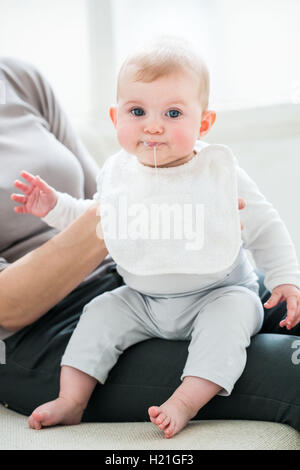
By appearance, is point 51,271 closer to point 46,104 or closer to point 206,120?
point 206,120

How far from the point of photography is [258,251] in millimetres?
1053

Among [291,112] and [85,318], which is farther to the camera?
[291,112]

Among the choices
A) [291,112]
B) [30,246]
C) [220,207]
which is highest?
[291,112]

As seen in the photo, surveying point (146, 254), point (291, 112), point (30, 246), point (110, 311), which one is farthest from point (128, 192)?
point (291, 112)

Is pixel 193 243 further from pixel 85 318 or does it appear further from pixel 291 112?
pixel 291 112

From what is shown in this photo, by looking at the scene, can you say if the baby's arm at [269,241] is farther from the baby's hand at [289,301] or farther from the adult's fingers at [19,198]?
the adult's fingers at [19,198]

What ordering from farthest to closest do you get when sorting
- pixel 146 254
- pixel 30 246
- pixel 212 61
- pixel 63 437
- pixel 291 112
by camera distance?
1. pixel 212 61
2. pixel 291 112
3. pixel 30 246
4. pixel 146 254
5. pixel 63 437

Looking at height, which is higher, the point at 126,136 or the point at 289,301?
the point at 126,136

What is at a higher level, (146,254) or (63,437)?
(146,254)

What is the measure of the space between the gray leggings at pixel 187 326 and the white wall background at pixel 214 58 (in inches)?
30.7

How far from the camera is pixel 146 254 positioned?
3.26 feet

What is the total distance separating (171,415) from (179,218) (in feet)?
1.07

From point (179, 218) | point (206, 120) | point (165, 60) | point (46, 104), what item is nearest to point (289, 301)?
point (179, 218)

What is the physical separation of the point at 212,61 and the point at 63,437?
139 centimetres
